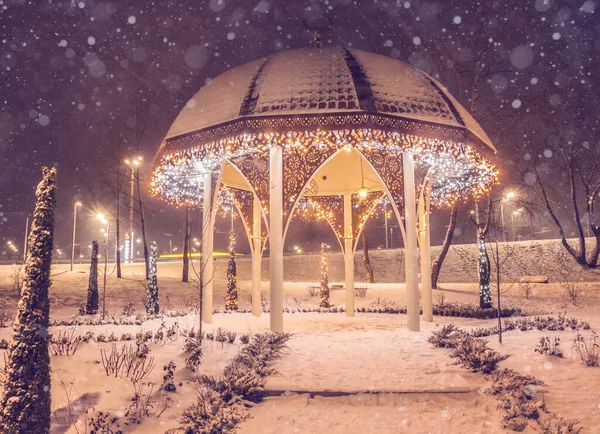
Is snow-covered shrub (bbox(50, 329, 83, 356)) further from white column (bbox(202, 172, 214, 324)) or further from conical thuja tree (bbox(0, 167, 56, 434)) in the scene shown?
white column (bbox(202, 172, 214, 324))

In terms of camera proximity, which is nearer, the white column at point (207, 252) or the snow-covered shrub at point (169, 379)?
the snow-covered shrub at point (169, 379)

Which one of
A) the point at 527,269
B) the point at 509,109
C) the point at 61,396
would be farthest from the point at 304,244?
the point at 61,396

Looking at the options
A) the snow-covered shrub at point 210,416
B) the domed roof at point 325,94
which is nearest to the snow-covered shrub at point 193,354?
the snow-covered shrub at point 210,416

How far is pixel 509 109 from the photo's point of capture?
2123cm

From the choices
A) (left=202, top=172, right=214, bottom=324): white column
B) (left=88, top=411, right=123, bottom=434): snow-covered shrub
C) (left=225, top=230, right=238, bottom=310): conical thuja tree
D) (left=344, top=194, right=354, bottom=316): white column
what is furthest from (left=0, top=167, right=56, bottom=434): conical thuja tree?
(left=225, top=230, right=238, bottom=310): conical thuja tree

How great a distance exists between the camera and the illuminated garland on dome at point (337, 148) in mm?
10477

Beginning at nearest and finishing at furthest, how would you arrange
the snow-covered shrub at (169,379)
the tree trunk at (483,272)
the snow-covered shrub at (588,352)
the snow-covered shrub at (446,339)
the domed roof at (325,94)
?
the snow-covered shrub at (169,379)
the snow-covered shrub at (588,352)
the snow-covered shrub at (446,339)
the domed roof at (325,94)
the tree trunk at (483,272)

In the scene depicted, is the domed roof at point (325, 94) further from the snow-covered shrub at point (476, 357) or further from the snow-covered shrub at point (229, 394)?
the snow-covered shrub at point (229, 394)

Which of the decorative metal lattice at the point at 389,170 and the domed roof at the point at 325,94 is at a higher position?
the domed roof at the point at 325,94

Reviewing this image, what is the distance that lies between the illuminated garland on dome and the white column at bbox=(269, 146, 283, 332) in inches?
22.0

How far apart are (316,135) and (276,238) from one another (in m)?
2.73

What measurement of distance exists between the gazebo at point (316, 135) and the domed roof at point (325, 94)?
0.10 ft

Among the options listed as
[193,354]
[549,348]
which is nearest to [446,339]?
[549,348]

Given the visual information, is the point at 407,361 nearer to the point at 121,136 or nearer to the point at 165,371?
the point at 165,371
